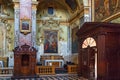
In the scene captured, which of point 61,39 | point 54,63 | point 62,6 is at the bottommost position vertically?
point 54,63

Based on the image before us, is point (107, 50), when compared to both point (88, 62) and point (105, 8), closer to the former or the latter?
point (88, 62)

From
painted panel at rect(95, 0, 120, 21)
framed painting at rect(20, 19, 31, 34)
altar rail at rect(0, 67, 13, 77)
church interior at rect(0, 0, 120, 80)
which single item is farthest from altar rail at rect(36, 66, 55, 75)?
painted panel at rect(95, 0, 120, 21)

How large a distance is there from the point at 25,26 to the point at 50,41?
18.3 ft

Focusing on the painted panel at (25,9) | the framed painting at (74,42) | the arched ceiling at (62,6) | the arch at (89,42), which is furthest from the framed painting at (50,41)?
the arch at (89,42)

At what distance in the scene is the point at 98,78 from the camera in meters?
10.7

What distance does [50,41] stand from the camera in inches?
848

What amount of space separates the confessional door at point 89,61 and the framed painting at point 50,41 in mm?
7643

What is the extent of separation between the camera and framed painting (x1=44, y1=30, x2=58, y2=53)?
21.4 m

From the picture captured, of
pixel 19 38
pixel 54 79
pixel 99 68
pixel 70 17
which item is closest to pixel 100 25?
pixel 99 68

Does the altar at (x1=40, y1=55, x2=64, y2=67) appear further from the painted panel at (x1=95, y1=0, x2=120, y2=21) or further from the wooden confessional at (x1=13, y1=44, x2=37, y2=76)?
the painted panel at (x1=95, y1=0, x2=120, y2=21)

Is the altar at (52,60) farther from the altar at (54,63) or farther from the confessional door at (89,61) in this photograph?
the confessional door at (89,61)

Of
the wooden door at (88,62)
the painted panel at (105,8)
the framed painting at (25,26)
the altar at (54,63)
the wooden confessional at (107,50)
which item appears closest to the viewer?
the wooden confessional at (107,50)

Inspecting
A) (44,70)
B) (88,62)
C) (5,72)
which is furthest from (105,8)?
(5,72)

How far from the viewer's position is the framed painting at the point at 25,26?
53.4 feet
